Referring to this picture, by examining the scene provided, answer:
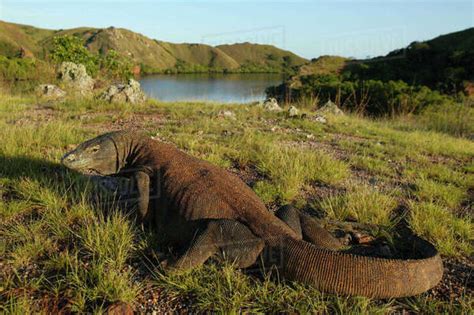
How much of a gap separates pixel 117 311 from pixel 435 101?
22.7 meters

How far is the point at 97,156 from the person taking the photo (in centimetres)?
376

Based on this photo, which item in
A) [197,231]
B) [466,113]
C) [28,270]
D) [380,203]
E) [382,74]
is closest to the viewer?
[28,270]

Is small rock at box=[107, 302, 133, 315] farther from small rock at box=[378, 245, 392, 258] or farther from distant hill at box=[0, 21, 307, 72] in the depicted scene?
distant hill at box=[0, 21, 307, 72]

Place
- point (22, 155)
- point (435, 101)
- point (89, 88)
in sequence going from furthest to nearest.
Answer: point (435, 101)
point (89, 88)
point (22, 155)

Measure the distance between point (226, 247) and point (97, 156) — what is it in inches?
71.7

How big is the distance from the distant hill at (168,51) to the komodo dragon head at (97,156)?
4227 inches

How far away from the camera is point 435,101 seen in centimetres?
2094

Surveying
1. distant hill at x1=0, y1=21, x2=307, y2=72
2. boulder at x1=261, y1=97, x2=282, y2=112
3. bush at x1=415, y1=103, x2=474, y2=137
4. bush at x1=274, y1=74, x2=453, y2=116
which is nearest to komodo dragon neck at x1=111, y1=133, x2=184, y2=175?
boulder at x1=261, y1=97, x2=282, y2=112

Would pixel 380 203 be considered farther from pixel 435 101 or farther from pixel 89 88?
pixel 435 101

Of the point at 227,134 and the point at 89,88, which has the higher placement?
the point at 89,88

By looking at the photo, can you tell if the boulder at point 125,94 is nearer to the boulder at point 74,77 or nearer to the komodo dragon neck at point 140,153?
the boulder at point 74,77

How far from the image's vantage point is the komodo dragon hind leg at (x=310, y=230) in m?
3.13

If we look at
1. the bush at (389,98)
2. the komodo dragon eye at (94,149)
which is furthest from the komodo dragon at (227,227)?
the bush at (389,98)

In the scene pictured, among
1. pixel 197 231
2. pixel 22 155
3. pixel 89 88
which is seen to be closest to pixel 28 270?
pixel 197 231
